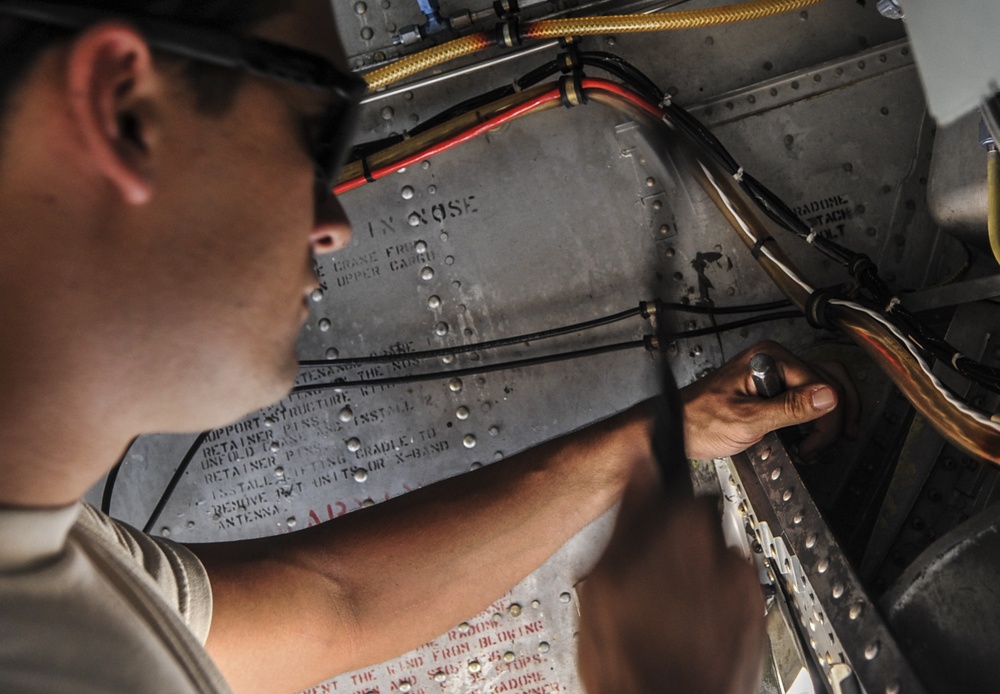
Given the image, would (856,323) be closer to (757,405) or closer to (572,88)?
(757,405)

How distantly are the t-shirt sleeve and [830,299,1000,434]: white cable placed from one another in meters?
1.02

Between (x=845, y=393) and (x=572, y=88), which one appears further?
(x=572, y=88)

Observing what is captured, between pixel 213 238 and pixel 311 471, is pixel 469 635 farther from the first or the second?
pixel 213 238

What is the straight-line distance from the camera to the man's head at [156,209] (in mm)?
600

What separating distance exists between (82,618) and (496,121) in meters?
1.07

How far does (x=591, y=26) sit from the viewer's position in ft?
4.57

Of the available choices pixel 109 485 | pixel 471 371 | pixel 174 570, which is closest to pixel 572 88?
pixel 471 371

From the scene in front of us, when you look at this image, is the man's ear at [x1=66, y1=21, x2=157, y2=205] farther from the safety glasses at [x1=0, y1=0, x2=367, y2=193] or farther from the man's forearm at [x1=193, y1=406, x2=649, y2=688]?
the man's forearm at [x1=193, y1=406, x2=649, y2=688]

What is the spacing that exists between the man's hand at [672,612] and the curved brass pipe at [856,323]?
393 millimetres

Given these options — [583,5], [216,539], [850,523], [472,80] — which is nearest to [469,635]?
[216,539]

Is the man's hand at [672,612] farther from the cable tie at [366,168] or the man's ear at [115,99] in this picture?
the cable tie at [366,168]

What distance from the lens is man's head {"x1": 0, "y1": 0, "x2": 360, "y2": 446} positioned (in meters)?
0.60

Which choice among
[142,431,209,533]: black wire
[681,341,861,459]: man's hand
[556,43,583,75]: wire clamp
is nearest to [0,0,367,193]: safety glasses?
[681,341,861,459]: man's hand

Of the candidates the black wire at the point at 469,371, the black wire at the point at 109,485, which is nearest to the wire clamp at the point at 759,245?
the black wire at the point at 469,371
